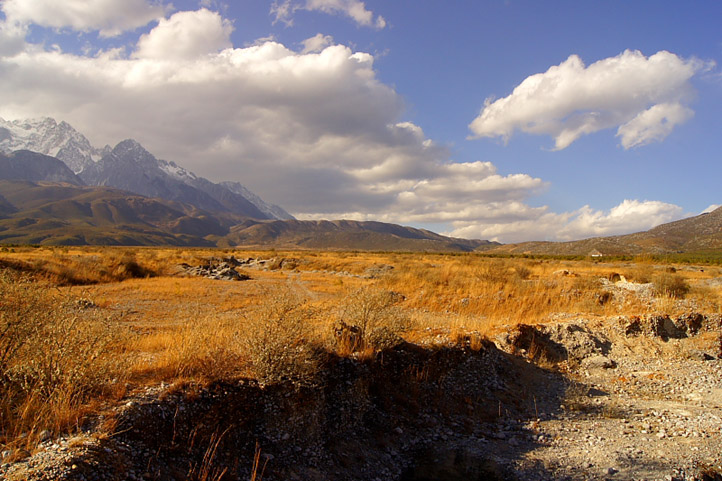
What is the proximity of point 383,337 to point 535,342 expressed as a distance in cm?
566

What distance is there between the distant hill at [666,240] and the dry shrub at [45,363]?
360 feet

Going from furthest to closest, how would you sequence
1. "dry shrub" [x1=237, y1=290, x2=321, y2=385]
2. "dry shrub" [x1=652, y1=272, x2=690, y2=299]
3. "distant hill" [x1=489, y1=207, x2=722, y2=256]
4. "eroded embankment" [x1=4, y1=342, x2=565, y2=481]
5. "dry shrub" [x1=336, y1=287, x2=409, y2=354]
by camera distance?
"distant hill" [x1=489, y1=207, x2=722, y2=256] < "dry shrub" [x1=652, y1=272, x2=690, y2=299] < "dry shrub" [x1=336, y1=287, x2=409, y2=354] < "dry shrub" [x1=237, y1=290, x2=321, y2=385] < "eroded embankment" [x1=4, y1=342, x2=565, y2=481]

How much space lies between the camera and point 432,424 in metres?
7.00

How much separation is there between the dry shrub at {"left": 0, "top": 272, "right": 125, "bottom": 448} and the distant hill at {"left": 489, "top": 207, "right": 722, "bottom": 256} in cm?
10967

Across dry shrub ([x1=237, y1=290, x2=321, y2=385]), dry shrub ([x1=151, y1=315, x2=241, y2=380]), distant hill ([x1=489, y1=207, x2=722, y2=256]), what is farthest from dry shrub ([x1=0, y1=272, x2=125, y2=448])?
distant hill ([x1=489, y1=207, x2=722, y2=256])

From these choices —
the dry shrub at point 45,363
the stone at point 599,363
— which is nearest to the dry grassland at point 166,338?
the dry shrub at point 45,363

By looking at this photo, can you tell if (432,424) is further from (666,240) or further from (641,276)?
(666,240)

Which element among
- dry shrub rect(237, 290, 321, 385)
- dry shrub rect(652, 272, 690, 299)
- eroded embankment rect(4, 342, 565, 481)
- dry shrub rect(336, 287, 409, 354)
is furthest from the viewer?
dry shrub rect(652, 272, 690, 299)

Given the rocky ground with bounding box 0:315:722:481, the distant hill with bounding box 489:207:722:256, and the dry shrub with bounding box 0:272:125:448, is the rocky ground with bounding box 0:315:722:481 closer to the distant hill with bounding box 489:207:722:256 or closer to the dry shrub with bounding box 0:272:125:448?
the dry shrub with bounding box 0:272:125:448

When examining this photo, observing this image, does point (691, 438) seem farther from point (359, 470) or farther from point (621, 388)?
point (359, 470)

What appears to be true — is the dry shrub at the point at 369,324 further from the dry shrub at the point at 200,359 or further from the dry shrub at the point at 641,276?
the dry shrub at the point at 641,276

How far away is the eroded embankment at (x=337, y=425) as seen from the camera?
14.3 feet

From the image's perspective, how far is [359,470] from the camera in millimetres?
5535

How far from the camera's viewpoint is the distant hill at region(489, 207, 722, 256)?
97625mm
